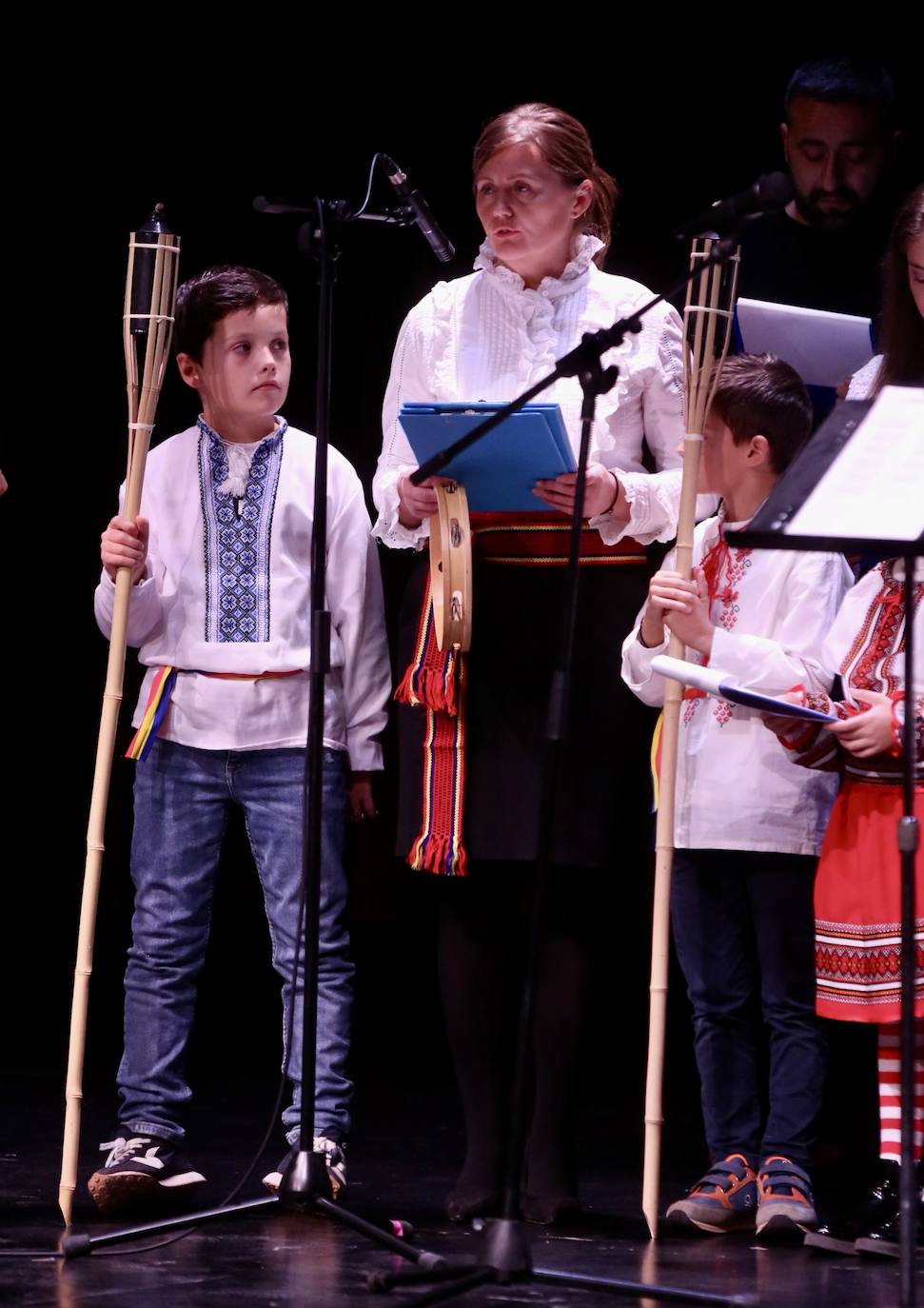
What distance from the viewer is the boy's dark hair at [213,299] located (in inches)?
130

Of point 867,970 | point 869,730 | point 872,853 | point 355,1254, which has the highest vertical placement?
point 869,730

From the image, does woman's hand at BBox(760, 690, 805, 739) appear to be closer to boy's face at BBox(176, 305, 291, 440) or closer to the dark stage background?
boy's face at BBox(176, 305, 291, 440)

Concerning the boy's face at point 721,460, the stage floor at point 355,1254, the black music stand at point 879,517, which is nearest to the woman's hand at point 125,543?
the boy's face at point 721,460

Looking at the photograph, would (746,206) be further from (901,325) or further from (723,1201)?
(723,1201)

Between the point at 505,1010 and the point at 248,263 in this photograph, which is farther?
the point at 248,263

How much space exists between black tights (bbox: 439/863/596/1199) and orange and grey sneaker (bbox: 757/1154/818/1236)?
0.31 m

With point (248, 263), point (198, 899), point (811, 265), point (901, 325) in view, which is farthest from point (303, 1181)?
point (248, 263)

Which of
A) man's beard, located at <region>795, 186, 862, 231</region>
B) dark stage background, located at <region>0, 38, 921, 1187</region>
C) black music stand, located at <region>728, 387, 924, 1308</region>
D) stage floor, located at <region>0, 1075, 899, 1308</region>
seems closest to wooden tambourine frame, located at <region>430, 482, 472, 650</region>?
black music stand, located at <region>728, 387, 924, 1308</region>

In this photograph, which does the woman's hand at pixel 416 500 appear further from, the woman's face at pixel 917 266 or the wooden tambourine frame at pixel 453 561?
the woman's face at pixel 917 266

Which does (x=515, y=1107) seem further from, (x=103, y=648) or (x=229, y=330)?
(x=103, y=648)

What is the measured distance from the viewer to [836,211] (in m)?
3.77

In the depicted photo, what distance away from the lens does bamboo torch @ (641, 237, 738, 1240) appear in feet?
9.24

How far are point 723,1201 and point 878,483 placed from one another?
127 cm

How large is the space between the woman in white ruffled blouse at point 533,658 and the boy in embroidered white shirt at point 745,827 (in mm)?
102
